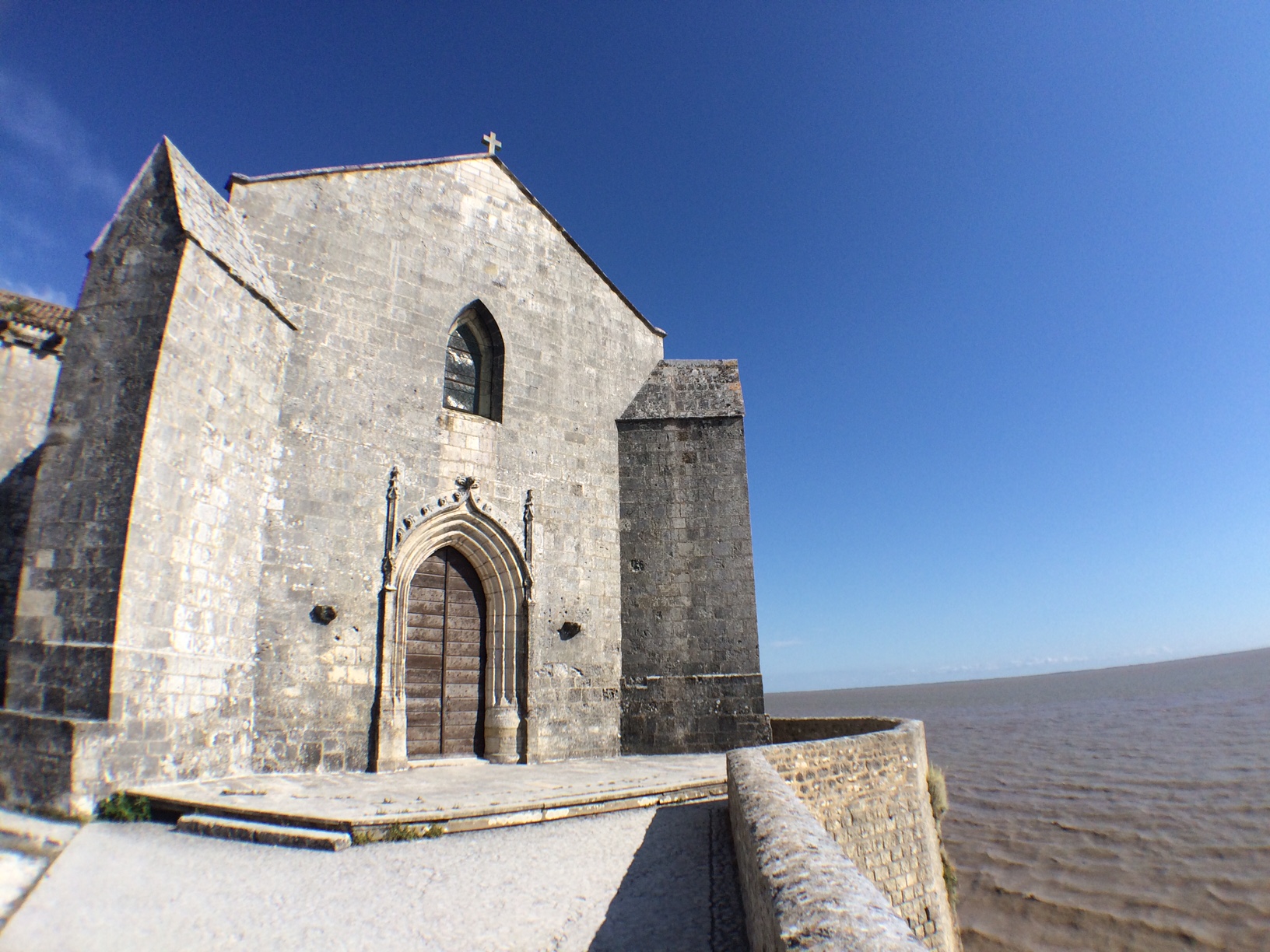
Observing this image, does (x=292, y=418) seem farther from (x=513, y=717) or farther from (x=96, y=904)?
(x=96, y=904)

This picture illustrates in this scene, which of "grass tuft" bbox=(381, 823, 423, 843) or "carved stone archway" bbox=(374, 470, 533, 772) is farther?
"carved stone archway" bbox=(374, 470, 533, 772)

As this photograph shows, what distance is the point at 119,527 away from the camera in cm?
588

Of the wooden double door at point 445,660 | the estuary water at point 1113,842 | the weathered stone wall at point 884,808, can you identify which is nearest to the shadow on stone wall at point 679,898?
the weathered stone wall at point 884,808

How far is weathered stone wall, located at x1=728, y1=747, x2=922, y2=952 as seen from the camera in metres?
1.94

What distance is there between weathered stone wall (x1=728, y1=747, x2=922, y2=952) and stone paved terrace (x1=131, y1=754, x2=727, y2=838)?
2.07 metres

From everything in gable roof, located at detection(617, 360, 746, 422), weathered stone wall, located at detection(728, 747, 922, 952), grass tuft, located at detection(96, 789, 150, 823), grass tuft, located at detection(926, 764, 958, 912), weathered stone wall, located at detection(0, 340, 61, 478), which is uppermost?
gable roof, located at detection(617, 360, 746, 422)

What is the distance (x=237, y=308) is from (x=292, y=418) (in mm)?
1324

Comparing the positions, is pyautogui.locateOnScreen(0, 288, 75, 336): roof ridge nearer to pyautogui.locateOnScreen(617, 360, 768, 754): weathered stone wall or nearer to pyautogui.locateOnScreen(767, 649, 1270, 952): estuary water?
pyautogui.locateOnScreen(617, 360, 768, 754): weathered stone wall

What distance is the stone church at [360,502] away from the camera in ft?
19.7

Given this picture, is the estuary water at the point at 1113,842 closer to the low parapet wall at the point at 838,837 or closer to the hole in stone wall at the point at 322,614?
the low parapet wall at the point at 838,837

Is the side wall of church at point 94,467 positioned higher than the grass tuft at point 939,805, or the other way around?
the side wall of church at point 94,467

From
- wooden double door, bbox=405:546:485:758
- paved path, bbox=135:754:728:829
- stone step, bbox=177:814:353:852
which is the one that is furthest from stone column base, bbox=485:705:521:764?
stone step, bbox=177:814:353:852

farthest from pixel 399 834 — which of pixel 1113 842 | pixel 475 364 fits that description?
pixel 1113 842

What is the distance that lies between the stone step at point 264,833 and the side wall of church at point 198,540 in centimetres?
105
